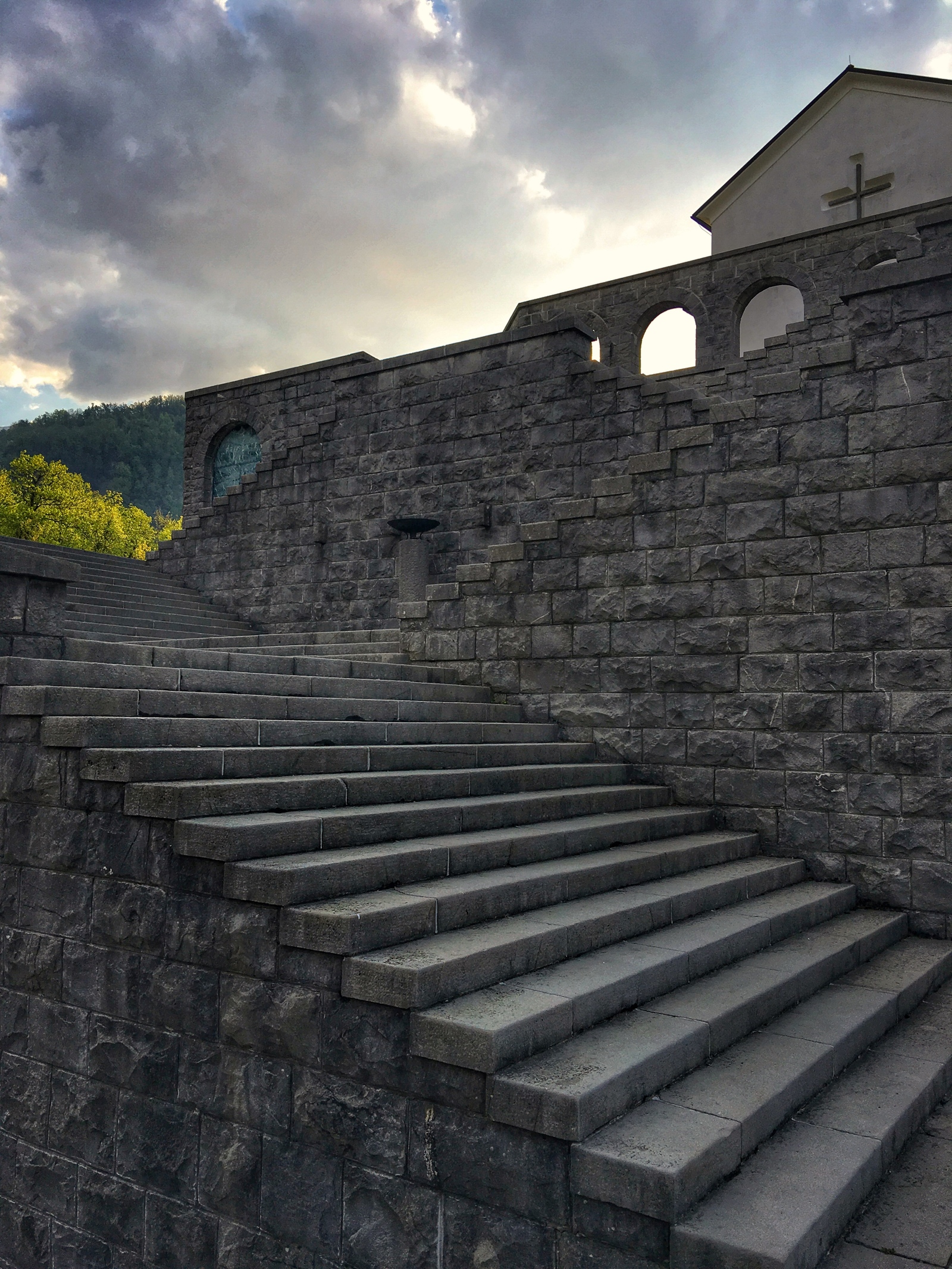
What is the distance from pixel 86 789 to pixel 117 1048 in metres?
1.21

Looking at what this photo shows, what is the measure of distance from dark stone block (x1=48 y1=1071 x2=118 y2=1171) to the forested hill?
80.1m

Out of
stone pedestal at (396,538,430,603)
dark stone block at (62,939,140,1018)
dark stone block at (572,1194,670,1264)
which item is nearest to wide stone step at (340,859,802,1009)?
dark stone block at (572,1194,670,1264)

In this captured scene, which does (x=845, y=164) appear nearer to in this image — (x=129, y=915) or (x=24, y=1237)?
(x=129, y=915)

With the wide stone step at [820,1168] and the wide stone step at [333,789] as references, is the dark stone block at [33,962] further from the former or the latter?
the wide stone step at [820,1168]

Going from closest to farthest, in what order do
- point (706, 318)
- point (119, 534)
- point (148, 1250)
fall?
1. point (148, 1250)
2. point (706, 318)
3. point (119, 534)

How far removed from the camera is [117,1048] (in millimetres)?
4504

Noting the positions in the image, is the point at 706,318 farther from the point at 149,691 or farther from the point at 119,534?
the point at 119,534

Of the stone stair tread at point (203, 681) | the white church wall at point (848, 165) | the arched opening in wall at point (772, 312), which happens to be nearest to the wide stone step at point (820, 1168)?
the stone stair tread at point (203, 681)

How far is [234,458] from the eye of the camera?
17.5 meters

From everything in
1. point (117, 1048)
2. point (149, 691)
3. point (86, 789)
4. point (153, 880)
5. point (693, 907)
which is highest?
point (149, 691)

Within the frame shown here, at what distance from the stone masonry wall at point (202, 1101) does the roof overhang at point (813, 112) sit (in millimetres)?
21926

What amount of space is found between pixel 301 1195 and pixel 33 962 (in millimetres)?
1976

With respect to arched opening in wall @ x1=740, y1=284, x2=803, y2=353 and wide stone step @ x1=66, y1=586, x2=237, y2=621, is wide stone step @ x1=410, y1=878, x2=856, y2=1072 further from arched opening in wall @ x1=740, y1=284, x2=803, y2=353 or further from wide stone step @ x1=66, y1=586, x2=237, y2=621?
arched opening in wall @ x1=740, y1=284, x2=803, y2=353

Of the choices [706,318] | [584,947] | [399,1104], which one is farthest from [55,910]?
[706,318]
